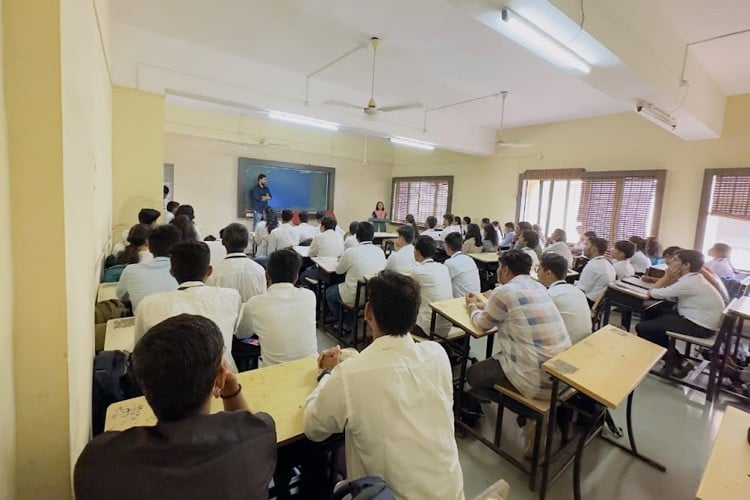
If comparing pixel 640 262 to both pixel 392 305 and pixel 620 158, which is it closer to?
pixel 620 158

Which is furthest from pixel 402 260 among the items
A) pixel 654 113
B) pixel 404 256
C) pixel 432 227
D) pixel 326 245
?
pixel 432 227

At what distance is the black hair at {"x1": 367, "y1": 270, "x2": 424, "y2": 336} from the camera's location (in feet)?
4.41

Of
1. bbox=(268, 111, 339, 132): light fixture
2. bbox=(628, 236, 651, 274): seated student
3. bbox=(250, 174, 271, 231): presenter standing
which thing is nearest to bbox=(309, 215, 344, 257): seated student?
bbox=(268, 111, 339, 132): light fixture

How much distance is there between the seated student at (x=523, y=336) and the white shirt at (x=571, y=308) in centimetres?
40

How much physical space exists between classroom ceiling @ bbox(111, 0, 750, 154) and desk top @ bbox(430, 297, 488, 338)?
2070 mm

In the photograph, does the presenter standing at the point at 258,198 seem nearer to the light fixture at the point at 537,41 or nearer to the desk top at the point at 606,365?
the light fixture at the point at 537,41

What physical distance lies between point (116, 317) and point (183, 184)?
23.0ft

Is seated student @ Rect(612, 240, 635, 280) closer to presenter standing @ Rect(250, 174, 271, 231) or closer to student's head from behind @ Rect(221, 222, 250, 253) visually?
student's head from behind @ Rect(221, 222, 250, 253)

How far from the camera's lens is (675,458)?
94.0 inches

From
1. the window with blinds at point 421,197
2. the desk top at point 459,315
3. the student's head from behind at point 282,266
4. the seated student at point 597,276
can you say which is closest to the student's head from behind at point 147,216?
the student's head from behind at point 282,266

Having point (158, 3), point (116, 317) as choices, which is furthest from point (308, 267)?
point (158, 3)

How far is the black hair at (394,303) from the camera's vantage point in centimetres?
134

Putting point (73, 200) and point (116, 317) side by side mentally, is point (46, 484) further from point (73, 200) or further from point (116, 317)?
point (116, 317)

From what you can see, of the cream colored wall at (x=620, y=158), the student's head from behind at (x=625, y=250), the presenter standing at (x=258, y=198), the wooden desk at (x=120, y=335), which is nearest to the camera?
the wooden desk at (x=120, y=335)
